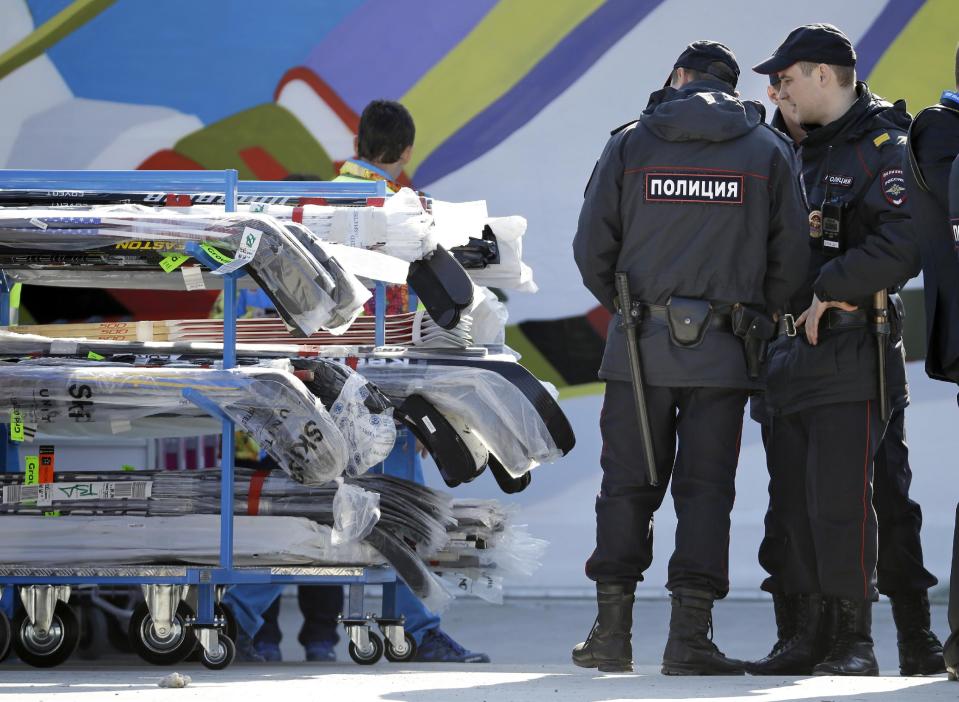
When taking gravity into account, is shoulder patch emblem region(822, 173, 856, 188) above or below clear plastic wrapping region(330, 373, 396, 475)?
above

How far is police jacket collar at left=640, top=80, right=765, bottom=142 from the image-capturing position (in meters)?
4.32

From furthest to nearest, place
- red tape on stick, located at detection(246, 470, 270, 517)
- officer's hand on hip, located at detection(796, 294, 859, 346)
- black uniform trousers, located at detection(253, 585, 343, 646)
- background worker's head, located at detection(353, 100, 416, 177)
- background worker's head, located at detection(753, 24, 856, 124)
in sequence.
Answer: black uniform trousers, located at detection(253, 585, 343, 646)
background worker's head, located at detection(353, 100, 416, 177)
red tape on stick, located at detection(246, 470, 270, 517)
background worker's head, located at detection(753, 24, 856, 124)
officer's hand on hip, located at detection(796, 294, 859, 346)

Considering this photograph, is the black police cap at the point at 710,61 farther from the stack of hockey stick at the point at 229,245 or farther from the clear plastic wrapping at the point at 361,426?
the clear plastic wrapping at the point at 361,426

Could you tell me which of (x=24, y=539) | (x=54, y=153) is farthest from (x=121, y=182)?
(x=54, y=153)

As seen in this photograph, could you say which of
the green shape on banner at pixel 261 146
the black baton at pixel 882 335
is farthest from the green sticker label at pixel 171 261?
the green shape on banner at pixel 261 146

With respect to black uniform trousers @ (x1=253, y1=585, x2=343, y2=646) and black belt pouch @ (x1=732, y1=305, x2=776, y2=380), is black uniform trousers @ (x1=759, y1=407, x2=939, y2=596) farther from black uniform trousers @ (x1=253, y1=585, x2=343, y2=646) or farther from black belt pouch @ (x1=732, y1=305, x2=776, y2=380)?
black uniform trousers @ (x1=253, y1=585, x2=343, y2=646)

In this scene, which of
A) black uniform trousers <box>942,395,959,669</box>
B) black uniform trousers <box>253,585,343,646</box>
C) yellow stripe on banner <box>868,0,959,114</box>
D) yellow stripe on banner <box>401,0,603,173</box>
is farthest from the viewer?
yellow stripe on banner <box>401,0,603,173</box>

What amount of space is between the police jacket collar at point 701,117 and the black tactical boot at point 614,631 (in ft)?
3.76

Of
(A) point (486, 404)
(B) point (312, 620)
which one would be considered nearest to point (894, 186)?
(A) point (486, 404)

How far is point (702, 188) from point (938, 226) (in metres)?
0.61

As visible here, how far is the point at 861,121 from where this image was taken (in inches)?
181

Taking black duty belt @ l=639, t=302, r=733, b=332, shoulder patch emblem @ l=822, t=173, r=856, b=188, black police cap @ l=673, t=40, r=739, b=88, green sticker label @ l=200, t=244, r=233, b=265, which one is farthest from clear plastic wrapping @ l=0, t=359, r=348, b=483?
shoulder patch emblem @ l=822, t=173, r=856, b=188

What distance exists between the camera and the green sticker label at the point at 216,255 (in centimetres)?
455

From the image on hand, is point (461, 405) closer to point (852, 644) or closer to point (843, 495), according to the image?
point (843, 495)
